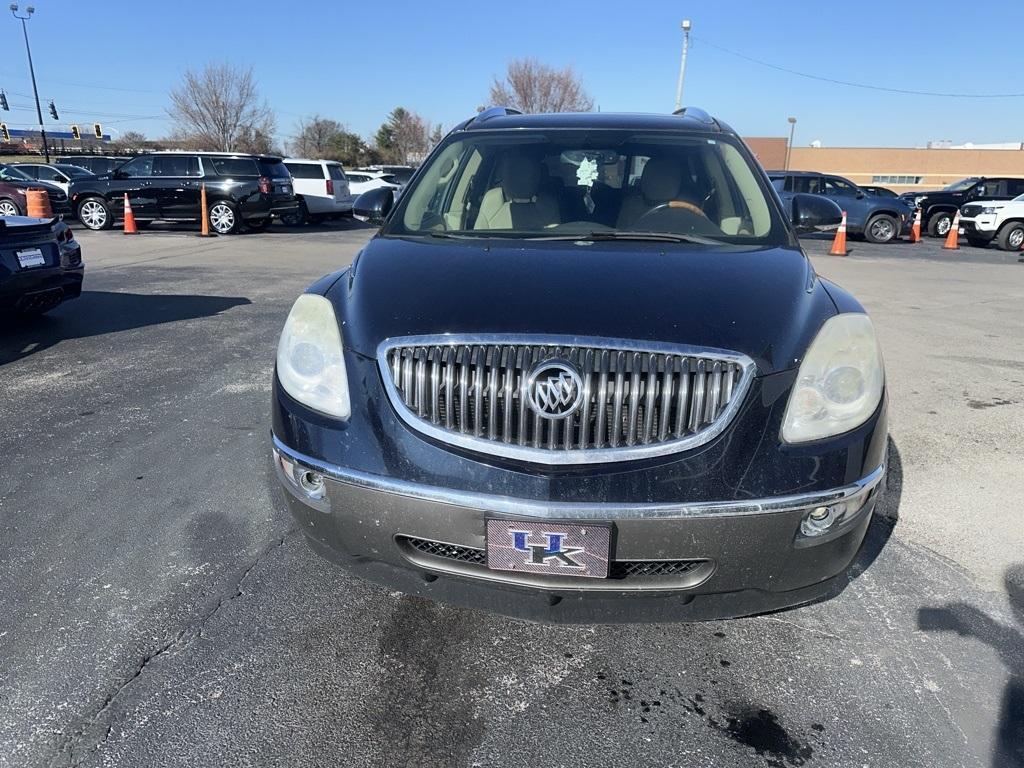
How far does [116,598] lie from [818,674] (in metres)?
2.47

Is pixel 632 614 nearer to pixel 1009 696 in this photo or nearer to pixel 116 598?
pixel 1009 696

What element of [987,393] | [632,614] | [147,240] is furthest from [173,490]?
[147,240]

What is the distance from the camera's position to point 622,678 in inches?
92.5

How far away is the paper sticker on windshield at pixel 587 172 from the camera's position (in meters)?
3.42

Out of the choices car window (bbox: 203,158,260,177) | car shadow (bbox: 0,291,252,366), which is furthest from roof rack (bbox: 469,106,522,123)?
car window (bbox: 203,158,260,177)

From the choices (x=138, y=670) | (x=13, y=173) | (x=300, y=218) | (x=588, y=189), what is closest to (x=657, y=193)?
(x=588, y=189)

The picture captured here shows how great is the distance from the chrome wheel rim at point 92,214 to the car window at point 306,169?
503 cm

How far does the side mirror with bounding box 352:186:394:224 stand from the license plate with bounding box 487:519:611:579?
2.38m

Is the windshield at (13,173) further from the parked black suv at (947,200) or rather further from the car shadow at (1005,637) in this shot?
the parked black suv at (947,200)

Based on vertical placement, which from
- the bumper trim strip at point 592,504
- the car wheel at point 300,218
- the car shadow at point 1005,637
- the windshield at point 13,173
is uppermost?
the windshield at point 13,173

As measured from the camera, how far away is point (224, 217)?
1694 centimetres

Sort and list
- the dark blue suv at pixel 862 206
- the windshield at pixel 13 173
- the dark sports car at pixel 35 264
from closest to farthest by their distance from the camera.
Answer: the dark sports car at pixel 35 264, the dark blue suv at pixel 862 206, the windshield at pixel 13 173

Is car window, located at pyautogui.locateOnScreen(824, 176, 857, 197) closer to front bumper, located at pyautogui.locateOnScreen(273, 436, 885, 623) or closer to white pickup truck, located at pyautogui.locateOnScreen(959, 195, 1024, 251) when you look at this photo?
white pickup truck, located at pyautogui.locateOnScreen(959, 195, 1024, 251)

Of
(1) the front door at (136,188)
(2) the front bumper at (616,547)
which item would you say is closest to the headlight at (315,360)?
(2) the front bumper at (616,547)
